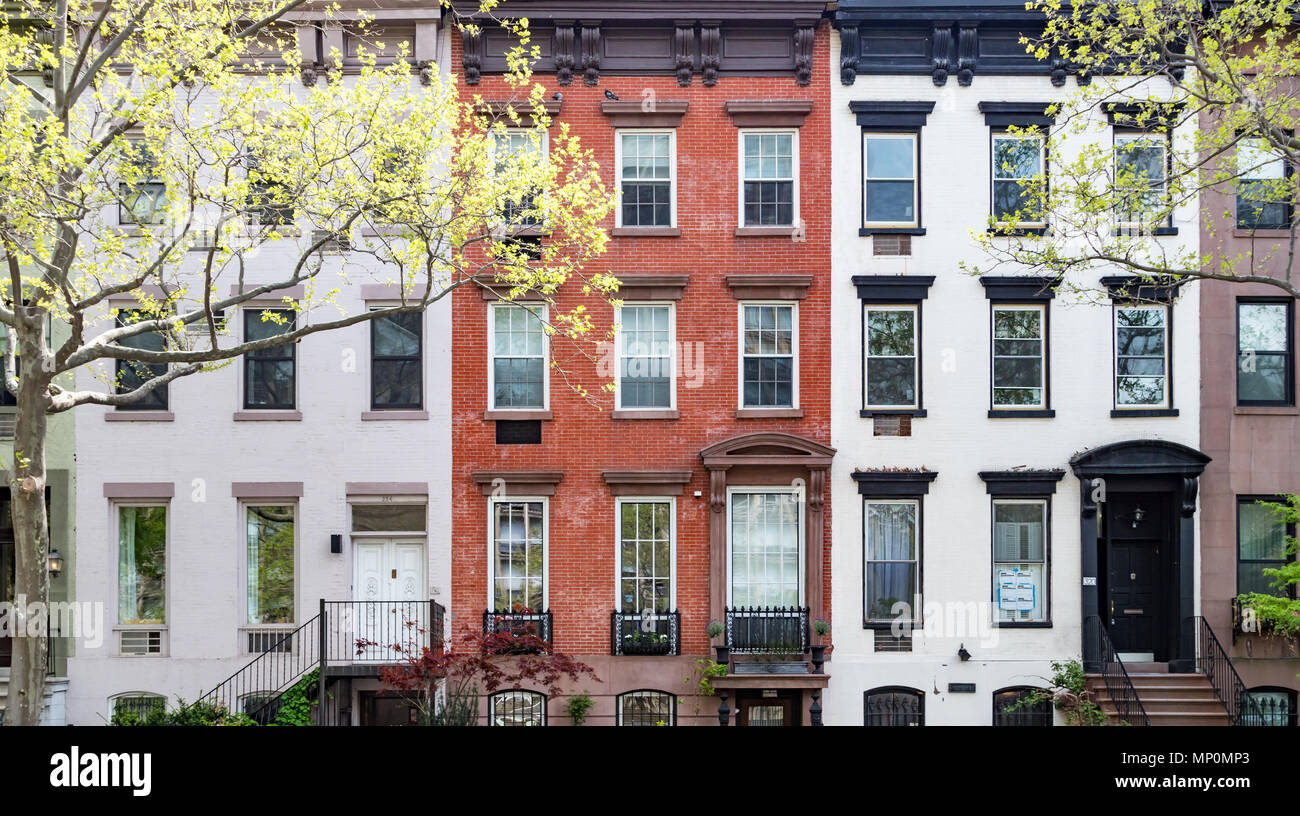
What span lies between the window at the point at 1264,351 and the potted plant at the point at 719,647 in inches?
402

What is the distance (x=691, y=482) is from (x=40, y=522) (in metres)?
9.86

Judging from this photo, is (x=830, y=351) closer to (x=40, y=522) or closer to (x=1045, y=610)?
(x=1045, y=610)

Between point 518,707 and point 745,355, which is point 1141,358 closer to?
point 745,355

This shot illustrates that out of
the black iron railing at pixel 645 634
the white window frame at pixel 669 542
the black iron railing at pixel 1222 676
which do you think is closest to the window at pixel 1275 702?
the black iron railing at pixel 1222 676

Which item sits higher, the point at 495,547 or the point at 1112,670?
the point at 495,547

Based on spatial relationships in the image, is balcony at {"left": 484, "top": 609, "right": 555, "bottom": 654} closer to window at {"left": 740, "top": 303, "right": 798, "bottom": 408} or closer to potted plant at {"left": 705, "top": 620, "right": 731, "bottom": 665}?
potted plant at {"left": 705, "top": 620, "right": 731, "bottom": 665}

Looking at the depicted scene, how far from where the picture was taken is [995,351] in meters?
18.4

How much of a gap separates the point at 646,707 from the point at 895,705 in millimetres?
4287

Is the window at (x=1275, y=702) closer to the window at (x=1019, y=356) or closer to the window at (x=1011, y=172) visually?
the window at (x=1019, y=356)

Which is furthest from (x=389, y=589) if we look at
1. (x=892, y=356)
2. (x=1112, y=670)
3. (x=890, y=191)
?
(x=1112, y=670)

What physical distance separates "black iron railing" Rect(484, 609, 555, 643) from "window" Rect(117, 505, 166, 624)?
5.80 m

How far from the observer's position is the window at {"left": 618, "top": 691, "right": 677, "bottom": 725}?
17531 mm

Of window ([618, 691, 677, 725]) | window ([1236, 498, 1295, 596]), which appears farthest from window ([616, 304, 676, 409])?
window ([1236, 498, 1295, 596])

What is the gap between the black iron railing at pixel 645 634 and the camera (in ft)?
58.1
